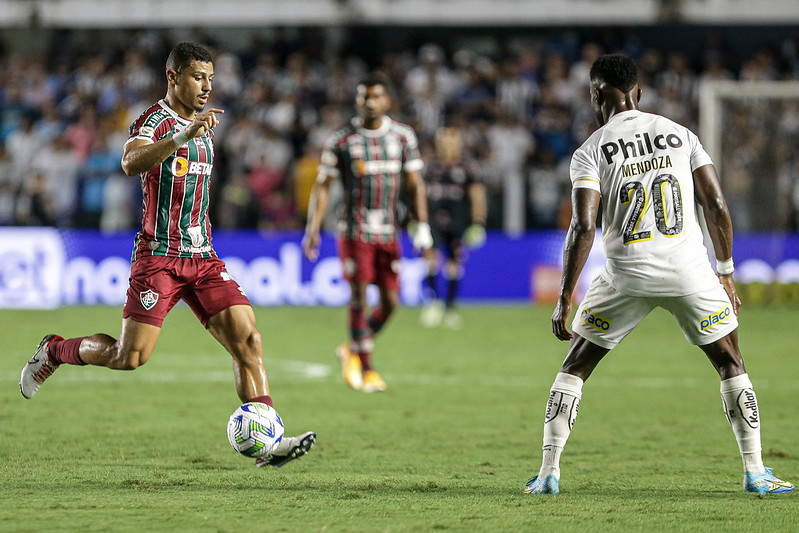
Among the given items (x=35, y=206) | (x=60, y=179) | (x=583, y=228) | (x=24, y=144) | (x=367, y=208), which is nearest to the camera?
(x=583, y=228)

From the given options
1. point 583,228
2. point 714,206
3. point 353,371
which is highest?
point 714,206

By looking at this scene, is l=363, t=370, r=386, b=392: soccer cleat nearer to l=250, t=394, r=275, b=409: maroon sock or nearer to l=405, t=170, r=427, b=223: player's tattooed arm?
l=405, t=170, r=427, b=223: player's tattooed arm

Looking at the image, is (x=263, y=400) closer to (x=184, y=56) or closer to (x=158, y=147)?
(x=158, y=147)

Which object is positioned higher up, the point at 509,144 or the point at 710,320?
the point at 509,144

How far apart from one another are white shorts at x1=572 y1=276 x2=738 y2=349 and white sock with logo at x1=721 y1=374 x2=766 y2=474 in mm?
253

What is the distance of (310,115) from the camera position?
69.4 feet

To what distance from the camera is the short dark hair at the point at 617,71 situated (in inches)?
219

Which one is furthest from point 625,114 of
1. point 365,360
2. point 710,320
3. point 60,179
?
point 60,179

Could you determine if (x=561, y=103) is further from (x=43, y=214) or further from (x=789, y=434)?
(x=789, y=434)

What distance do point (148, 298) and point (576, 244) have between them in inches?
87.9

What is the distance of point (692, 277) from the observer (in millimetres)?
5527

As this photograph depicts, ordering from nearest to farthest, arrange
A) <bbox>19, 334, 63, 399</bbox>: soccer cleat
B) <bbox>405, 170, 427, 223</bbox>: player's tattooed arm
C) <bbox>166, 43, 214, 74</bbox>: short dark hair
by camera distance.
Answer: <bbox>166, 43, 214, 74</bbox>: short dark hair → <bbox>19, 334, 63, 399</bbox>: soccer cleat → <bbox>405, 170, 427, 223</bbox>: player's tattooed arm

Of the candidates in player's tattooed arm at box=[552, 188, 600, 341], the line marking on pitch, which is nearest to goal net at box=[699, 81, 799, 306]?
the line marking on pitch

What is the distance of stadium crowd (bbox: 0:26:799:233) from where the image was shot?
19000mm
